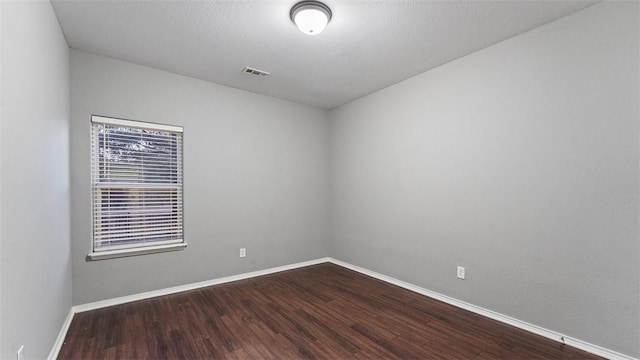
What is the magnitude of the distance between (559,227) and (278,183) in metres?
3.33

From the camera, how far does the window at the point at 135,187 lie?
290 centimetres

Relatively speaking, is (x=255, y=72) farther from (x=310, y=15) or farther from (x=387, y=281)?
(x=387, y=281)

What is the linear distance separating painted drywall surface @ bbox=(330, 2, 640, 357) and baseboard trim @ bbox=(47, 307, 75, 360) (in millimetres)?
3394

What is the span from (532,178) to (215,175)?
3508 millimetres

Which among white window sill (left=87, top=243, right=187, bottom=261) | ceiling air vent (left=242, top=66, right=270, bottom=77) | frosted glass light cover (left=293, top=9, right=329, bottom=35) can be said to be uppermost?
ceiling air vent (left=242, top=66, right=270, bottom=77)

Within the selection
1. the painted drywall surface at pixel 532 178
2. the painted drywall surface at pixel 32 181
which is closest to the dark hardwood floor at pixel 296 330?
the painted drywall surface at pixel 532 178

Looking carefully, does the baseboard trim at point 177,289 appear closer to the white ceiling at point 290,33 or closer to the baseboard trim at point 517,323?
the baseboard trim at point 517,323

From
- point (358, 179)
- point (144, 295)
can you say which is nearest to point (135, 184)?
point (144, 295)

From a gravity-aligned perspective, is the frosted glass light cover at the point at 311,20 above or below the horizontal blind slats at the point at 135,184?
above

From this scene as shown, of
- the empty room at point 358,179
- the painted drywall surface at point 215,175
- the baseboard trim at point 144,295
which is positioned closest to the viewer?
the empty room at point 358,179

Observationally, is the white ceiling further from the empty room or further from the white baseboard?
the white baseboard

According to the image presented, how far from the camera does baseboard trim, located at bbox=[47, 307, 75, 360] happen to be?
6.51 feet

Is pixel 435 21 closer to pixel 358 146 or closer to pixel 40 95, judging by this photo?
pixel 358 146

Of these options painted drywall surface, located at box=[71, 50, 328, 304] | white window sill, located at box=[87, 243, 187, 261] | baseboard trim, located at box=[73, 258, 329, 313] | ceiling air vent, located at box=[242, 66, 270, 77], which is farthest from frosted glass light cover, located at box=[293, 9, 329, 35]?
baseboard trim, located at box=[73, 258, 329, 313]
